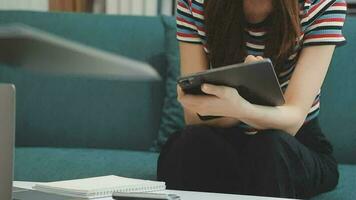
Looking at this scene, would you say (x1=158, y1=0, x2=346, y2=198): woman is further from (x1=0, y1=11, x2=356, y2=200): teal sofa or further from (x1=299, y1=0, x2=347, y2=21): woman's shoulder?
(x1=0, y1=11, x2=356, y2=200): teal sofa

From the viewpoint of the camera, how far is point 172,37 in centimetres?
206

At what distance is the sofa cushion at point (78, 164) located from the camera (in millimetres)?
1688

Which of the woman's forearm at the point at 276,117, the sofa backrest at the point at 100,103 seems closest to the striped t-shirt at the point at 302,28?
the woman's forearm at the point at 276,117

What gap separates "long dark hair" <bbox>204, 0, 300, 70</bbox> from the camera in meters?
1.49

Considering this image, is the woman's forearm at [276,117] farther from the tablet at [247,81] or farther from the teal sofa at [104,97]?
the teal sofa at [104,97]

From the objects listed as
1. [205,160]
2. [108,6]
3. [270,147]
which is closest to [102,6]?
[108,6]

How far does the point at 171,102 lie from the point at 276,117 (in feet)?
2.31

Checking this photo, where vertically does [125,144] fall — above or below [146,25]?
below

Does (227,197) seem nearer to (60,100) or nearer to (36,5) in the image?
(60,100)

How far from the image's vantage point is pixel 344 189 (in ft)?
4.94

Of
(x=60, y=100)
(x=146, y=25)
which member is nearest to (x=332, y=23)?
(x=146, y=25)

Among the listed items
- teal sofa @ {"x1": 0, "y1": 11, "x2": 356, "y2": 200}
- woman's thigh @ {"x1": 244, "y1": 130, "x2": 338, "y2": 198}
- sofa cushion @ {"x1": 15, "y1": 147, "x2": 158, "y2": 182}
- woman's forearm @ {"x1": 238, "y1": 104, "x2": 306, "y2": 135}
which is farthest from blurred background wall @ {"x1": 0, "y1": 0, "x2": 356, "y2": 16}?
woman's thigh @ {"x1": 244, "y1": 130, "x2": 338, "y2": 198}

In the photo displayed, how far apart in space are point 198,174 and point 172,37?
0.79 m

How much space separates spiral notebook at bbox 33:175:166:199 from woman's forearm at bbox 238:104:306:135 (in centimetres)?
27
